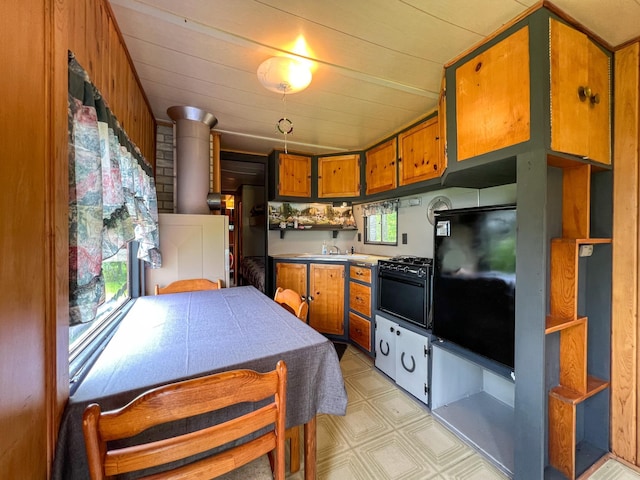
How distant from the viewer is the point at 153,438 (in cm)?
82

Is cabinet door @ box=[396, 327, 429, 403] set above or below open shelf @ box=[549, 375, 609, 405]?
below

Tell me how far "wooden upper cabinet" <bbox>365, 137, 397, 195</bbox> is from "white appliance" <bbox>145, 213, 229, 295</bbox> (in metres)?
1.68

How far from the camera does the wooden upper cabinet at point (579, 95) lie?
1.21m

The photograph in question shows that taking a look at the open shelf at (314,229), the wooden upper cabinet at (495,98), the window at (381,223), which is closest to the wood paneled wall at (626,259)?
the wooden upper cabinet at (495,98)

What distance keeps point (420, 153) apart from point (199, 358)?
2.32 metres

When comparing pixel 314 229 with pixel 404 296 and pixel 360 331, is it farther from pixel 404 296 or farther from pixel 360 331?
pixel 404 296

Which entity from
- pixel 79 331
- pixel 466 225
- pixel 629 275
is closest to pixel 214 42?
pixel 79 331

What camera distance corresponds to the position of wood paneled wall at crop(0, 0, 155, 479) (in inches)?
22.9

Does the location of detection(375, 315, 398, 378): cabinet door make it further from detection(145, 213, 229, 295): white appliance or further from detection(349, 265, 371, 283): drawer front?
detection(145, 213, 229, 295): white appliance

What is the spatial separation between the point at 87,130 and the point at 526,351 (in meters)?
2.03

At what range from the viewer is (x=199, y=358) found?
101 centimetres

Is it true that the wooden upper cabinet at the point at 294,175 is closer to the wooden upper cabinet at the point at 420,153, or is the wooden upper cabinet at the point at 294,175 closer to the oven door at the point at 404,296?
the wooden upper cabinet at the point at 420,153

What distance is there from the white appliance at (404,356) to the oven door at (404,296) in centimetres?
11

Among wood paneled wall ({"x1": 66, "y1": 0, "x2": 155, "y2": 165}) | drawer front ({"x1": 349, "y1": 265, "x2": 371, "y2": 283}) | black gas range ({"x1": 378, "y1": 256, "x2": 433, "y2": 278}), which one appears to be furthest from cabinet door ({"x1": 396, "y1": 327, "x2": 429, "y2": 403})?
wood paneled wall ({"x1": 66, "y1": 0, "x2": 155, "y2": 165})
